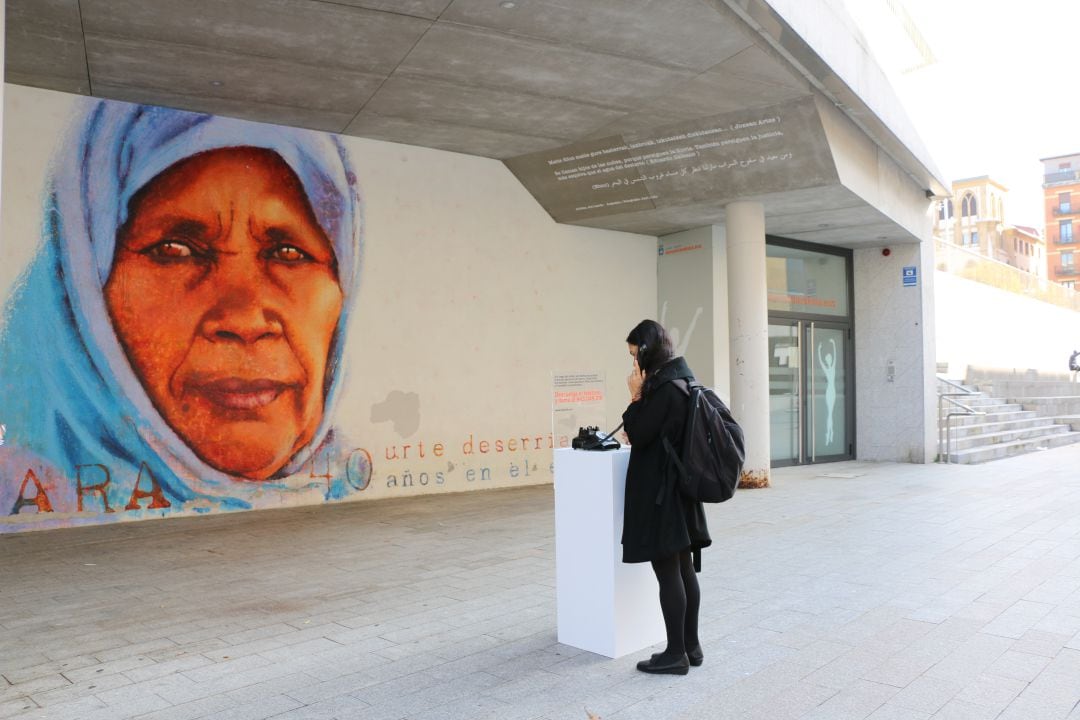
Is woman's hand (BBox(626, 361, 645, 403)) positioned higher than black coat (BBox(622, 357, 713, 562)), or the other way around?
woman's hand (BBox(626, 361, 645, 403))

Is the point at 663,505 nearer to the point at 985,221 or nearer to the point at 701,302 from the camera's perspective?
the point at 701,302

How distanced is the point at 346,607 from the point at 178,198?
18.3 ft

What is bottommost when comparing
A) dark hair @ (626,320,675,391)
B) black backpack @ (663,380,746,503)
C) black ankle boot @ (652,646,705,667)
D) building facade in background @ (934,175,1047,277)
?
black ankle boot @ (652,646,705,667)

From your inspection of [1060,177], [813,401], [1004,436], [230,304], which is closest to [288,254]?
[230,304]

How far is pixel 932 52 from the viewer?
1152 centimetres

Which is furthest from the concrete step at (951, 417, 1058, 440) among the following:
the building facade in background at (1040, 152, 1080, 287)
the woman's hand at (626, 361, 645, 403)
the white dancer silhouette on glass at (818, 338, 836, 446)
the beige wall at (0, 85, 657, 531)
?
the building facade in background at (1040, 152, 1080, 287)

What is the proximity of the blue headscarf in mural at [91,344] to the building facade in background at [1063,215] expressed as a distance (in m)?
91.7

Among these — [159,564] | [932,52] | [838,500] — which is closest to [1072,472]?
[838,500]

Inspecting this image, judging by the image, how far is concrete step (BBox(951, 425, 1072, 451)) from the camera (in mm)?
14734

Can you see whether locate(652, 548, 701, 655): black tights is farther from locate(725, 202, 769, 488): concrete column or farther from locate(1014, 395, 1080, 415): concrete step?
locate(1014, 395, 1080, 415): concrete step

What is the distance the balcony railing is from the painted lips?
95.3 meters

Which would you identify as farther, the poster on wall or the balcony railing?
the balcony railing

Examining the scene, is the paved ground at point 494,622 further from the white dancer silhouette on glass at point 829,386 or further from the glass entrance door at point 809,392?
the white dancer silhouette on glass at point 829,386

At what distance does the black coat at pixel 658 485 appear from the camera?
13.0 ft
